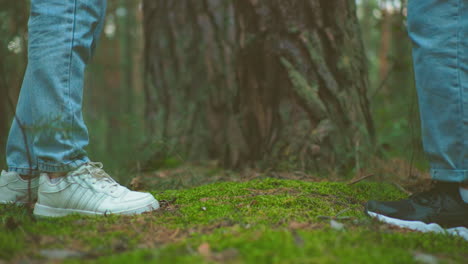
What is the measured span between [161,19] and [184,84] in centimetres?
85

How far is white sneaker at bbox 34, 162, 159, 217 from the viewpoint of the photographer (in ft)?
5.71

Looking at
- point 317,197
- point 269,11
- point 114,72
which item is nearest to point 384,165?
point 317,197

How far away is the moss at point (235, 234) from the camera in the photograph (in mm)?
1149

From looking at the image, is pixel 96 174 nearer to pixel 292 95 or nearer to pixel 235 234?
pixel 235 234

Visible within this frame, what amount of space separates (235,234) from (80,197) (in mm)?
865

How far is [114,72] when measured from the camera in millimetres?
14602

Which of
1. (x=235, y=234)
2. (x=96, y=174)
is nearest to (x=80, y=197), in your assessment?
(x=96, y=174)

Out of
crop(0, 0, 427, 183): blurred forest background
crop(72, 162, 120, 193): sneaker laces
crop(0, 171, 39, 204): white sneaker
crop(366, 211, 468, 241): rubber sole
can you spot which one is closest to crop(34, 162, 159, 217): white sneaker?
crop(72, 162, 120, 193): sneaker laces

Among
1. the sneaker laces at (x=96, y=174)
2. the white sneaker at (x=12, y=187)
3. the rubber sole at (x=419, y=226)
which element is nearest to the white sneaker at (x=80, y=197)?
the sneaker laces at (x=96, y=174)

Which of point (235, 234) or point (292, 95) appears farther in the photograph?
point (292, 95)

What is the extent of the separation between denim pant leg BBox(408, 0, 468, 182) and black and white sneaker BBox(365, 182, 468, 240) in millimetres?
93

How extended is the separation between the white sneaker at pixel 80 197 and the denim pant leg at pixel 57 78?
0.06m

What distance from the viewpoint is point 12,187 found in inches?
77.0

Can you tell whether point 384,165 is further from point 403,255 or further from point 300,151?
point 403,255
